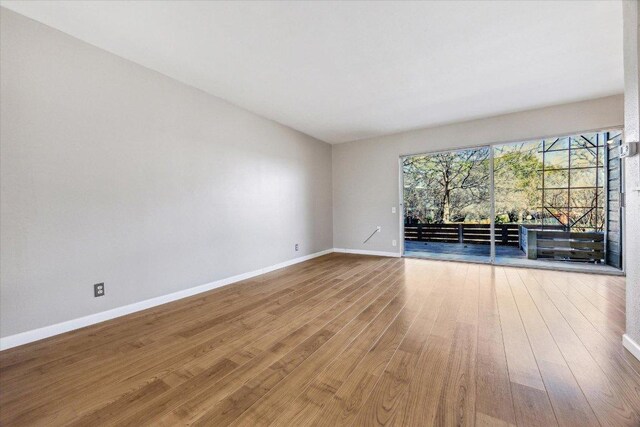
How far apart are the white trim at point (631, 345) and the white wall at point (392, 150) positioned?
333cm

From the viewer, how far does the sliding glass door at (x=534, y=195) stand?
393 centimetres

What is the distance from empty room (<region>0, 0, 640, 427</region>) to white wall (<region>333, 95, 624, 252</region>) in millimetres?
52

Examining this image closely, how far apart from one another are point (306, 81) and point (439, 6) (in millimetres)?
1551

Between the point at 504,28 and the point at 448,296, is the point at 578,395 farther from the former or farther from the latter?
the point at 504,28

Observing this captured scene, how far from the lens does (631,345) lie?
170cm

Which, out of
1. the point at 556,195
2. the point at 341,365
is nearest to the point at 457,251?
the point at 556,195

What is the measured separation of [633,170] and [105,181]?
4262 mm

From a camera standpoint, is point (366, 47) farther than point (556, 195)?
No

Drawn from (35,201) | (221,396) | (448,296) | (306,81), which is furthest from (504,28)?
(35,201)

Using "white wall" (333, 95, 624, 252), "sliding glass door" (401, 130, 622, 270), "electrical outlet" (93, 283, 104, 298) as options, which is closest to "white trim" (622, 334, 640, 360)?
"sliding glass door" (401, 130, 622, 270)

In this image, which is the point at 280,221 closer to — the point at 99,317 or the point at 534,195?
the point at 99,317

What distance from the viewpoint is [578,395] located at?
52.2 inches

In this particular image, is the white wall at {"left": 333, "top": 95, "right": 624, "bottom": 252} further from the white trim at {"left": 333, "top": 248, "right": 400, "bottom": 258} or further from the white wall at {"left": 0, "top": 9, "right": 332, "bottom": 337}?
the white wall at {"left": 0, "top": 9, "right": 332, "bottom": 337}

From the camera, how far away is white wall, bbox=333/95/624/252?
3.74 meters
